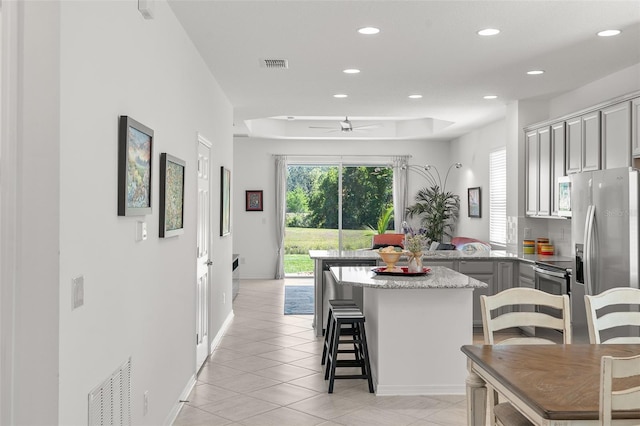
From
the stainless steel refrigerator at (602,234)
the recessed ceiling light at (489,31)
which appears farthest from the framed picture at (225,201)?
the stainless steel refrigerator at (602,234)

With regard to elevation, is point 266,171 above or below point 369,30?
below

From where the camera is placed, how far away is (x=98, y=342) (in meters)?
2.54

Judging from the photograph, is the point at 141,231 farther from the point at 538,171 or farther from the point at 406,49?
the point at 538,171

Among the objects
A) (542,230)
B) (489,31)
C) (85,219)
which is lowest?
(542,230)

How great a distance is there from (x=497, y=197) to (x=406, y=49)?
184 inches

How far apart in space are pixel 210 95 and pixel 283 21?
1.75m

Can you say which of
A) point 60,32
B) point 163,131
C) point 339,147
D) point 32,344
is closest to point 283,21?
point 163,131

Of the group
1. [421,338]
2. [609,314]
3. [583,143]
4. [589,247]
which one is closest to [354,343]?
[421,338]

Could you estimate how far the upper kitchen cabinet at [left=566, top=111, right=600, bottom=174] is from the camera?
5535mm

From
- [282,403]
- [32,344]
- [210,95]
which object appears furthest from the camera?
[210,95]

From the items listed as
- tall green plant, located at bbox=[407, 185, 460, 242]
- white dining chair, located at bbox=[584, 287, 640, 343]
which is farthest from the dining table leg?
tall green plant, located at bbox=[407, 185, 460, 242]

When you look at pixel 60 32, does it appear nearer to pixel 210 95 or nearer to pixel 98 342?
pixel 98 342

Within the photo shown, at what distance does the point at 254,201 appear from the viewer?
1162cm

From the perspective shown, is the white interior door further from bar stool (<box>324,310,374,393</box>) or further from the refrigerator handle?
the refrigerator handle
